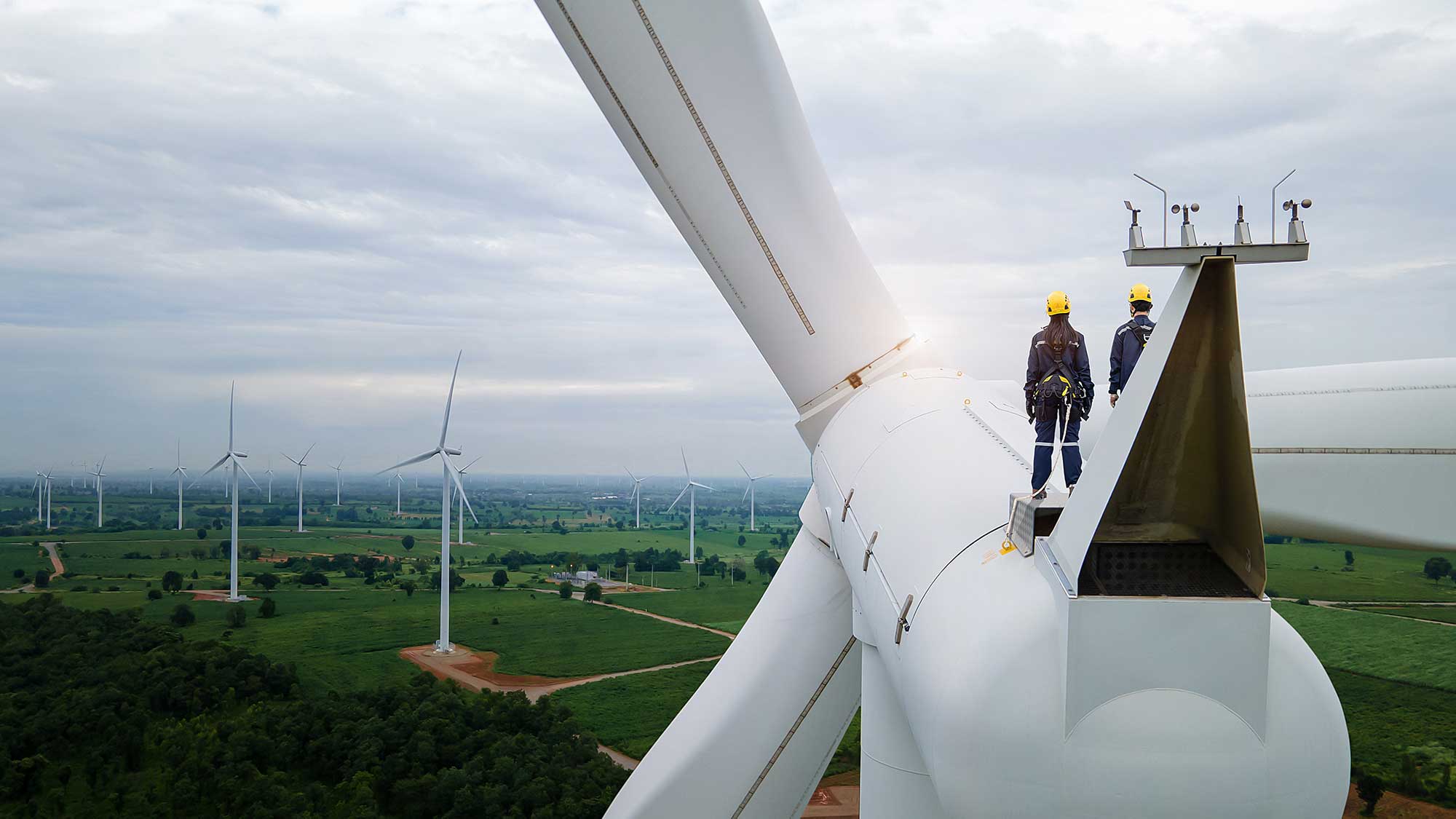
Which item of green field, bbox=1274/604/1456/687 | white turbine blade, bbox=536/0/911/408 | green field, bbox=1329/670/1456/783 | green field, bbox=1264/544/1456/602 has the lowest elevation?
green field, bbox=1329/670/1456/783

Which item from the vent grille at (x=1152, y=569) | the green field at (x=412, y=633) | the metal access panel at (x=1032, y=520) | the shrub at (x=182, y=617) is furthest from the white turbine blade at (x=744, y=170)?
the shrub at (x=182, y=617)

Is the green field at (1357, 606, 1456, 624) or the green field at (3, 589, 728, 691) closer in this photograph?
the green field at (1357, 606, 1456, 624)

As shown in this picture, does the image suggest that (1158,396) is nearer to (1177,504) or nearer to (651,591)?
(1177,504)

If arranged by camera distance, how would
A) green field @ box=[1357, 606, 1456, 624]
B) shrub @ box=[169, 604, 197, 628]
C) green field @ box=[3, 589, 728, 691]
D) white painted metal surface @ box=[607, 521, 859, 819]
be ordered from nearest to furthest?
1. white painted metal surface @ box=[607, 521, 859, 819]
2. green field @ box=[1357, 606, 1456, 624]
3. green field @ box=[3, 589, 728, 691]
4. shrub @ box=[169, 604, 197, 628]

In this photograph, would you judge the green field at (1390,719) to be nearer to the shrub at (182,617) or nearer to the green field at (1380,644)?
the green field at (1380,644)

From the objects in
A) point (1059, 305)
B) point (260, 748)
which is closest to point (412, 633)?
point (260, 748)

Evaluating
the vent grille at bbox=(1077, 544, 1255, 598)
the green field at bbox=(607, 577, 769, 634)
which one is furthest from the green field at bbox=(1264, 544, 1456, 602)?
the vent grille at bbox=(1077, 544, 1255, 598)

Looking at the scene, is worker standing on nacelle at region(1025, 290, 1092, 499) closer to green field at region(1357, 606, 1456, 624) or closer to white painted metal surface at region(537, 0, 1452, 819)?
white painted metal surface at region(537, 0, 1452, 819)
